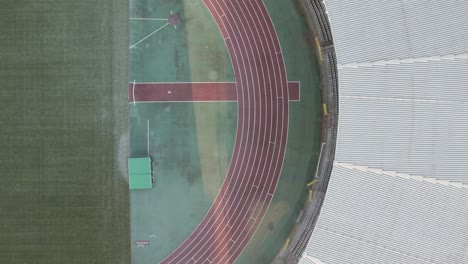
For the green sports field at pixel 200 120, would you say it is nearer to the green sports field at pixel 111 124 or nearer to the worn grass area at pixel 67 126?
the green sports field at pixel 111 124

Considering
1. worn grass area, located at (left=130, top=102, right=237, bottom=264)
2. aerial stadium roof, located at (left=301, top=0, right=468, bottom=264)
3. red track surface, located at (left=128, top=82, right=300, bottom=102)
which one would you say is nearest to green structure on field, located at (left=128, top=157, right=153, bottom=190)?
worn grass area, located at (left=130, top=102, right=237, bottom=264)

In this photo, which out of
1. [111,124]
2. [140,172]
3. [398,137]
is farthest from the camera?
[111,124]

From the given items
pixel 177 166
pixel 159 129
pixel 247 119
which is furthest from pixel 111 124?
pixel 247 119

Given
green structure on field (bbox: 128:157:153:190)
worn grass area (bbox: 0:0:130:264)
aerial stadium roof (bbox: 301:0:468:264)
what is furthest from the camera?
worn grass area (bbox: 0:0:130:264)

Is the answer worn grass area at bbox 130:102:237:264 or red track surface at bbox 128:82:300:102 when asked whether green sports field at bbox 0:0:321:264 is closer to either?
worn grass area at bbox 130:102:237:264

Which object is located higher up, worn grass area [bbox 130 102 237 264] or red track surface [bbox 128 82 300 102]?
red track surface [bbox 128 82 300 102]

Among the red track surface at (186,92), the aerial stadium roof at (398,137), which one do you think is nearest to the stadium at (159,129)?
the red track surface at (186,92)

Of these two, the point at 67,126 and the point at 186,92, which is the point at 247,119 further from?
the point at 67,126
